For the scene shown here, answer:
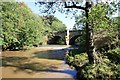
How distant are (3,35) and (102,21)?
15283 mm

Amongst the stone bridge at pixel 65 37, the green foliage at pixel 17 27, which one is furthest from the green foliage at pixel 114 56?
the stone bridge at pixel 65 37

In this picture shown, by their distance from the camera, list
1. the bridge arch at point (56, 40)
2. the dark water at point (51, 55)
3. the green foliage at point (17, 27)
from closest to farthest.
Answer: the dark water at point (51, 55) < the green foliage at point (17, 27) < the bridge arch at point (56, 40)

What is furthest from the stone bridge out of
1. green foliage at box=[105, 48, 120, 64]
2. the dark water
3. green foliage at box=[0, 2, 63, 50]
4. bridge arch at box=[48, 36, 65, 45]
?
green foliage at box=[105, 48, 120, 64]

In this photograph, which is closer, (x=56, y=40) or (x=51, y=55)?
(x=51, y=55)

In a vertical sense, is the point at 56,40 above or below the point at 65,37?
below

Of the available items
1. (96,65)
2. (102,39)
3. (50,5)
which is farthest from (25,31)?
(96,65)

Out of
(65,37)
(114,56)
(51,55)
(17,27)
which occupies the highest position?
(17,27)

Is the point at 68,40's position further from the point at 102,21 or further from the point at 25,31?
the point at 102,21

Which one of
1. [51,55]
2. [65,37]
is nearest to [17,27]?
[51,55]

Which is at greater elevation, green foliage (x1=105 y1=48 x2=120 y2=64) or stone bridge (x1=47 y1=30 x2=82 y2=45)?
stone bridge (x1=47 y1=30 x2=82 y2=45)

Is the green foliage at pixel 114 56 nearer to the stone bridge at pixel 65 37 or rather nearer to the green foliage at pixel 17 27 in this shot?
the green foliage at pixel 17 27

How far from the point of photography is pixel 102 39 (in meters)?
18.1

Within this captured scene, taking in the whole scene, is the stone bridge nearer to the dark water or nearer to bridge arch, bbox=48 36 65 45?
bridge arch, bbox=48 36 65 45

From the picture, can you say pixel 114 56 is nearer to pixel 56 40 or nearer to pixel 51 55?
pixel 51 55
